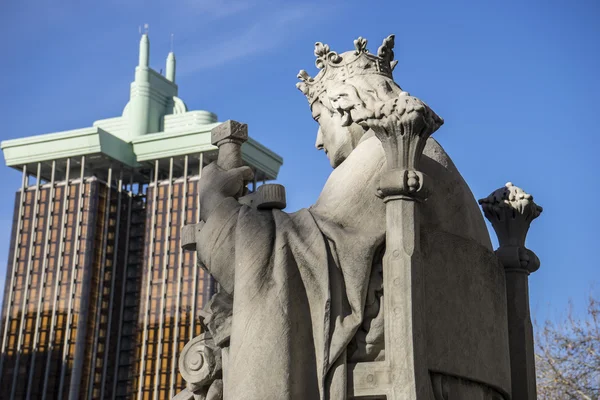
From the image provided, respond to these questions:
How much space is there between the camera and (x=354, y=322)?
5648 millimetres

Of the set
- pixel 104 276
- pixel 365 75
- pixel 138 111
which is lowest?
pixel 365 75

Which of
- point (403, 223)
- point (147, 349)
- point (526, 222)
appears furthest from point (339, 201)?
point (147, 349)

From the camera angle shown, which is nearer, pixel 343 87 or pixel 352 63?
pixel 343 87

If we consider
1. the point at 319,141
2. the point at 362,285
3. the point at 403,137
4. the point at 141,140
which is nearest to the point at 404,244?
the point at 362,285

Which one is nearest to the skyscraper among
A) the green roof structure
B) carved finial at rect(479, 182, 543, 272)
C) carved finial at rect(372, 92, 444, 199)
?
the green roof structure

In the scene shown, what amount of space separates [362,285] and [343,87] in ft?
4.65

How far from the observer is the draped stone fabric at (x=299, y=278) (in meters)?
5.61

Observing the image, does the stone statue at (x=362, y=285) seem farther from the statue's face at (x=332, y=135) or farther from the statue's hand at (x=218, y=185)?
the statue's face at (x=332, y=135)

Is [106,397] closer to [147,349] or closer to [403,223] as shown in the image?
[147,349]

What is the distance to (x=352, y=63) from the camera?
666 centimetres

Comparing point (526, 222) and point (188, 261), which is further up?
point (188, 261)

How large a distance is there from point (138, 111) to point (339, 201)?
117m

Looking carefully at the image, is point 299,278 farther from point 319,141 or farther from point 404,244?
point 319,141

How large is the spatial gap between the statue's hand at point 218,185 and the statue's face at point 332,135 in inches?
24.7
